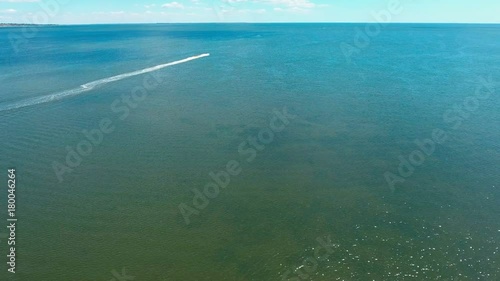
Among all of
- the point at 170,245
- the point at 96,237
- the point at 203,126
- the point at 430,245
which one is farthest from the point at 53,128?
the point at 430,245

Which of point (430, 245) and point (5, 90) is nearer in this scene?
point (430, 245)

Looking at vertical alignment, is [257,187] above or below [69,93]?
below

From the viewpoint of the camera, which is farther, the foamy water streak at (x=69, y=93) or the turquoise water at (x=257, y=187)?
the foamy water streak at (x=69, y=93)

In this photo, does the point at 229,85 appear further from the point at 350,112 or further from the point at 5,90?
the point at 5,90

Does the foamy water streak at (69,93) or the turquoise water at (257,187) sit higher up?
the foamy water streak at (69,93)

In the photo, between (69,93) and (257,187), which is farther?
(69,93)

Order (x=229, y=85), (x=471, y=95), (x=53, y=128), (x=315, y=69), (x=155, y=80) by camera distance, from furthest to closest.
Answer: (x=315, y=69) → (x=155, y=80) → (x=229, y=85) → (x=471, y=95) → (x=53, y=128)

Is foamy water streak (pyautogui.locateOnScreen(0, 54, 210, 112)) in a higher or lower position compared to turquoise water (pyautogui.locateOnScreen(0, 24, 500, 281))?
higher

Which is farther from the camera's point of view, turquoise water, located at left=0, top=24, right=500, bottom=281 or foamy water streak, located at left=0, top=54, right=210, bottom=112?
foamy water streak, located at left=0, top=54, right=210, bottom=112
